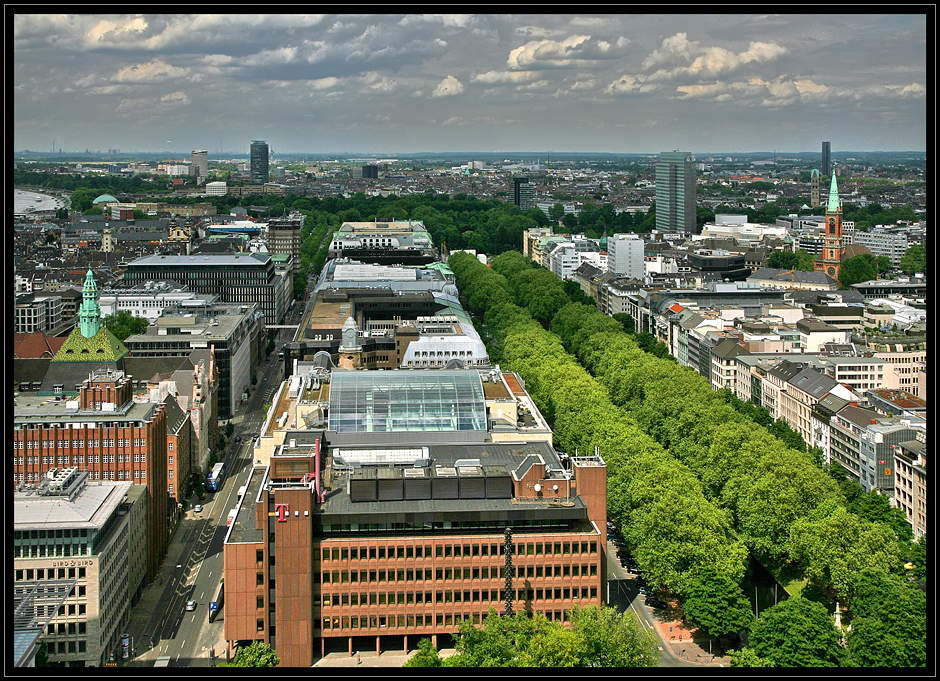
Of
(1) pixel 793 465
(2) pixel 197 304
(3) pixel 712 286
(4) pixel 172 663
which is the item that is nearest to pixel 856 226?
(3) pixel 712 286

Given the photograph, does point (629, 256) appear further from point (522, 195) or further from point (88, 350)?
point (522, 195)

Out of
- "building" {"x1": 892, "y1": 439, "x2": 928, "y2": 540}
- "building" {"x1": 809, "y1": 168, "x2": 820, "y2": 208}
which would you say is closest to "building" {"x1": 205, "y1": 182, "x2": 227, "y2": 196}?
"building" {"x1": 809, "y1": 168, "x2": 820, "y2": 208}

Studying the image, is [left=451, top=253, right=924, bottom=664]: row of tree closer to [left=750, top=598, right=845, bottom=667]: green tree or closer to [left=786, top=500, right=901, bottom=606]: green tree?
[left=786, top=500, right=901, bottom=606]: green tree

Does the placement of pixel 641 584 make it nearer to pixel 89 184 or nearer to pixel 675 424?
pixel 675 424

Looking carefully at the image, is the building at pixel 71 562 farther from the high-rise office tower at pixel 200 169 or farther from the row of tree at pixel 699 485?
the high-rise office tower at pixel 200 169

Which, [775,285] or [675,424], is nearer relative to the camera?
[675,424]
